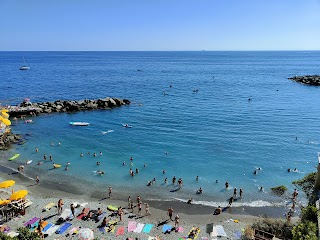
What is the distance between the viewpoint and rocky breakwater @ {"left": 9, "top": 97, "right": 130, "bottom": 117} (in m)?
59.5

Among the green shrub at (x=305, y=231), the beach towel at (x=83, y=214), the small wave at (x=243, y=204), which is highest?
the green shrub at (x=305, y=231)

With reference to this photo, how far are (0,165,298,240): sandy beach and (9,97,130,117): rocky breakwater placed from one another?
107 feet

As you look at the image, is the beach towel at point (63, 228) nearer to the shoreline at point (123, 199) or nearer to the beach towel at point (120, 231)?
the beach towel at point (120, 231)

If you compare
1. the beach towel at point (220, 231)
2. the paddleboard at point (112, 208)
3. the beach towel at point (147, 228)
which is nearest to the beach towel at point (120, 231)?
the beach towel at point (147, 228)

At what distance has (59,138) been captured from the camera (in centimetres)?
4612

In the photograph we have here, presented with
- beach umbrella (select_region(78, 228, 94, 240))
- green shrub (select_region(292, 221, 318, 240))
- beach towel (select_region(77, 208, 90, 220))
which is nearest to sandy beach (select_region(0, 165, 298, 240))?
beach towel (select_region(77, 208, 90, 220))

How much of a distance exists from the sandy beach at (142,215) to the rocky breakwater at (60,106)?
3266 cm

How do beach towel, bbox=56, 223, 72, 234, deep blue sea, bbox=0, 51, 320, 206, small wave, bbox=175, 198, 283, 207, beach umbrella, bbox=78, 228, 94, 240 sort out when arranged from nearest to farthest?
Answer: beach umbrella, bbox=78, 228, 94, 240 < beach towel, bbox=56, 223, 72, 234 < small wave, bbox=175, 198, 283, 207 < deep blue sea, bbox=0, 51, 320, 206

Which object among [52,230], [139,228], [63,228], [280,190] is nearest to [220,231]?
[139,228]

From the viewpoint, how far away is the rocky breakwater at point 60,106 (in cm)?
5950

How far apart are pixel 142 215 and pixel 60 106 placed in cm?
4553

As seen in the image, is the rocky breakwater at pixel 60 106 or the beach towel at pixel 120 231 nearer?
the beach towel at pixel 120 231

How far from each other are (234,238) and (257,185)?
10.7m

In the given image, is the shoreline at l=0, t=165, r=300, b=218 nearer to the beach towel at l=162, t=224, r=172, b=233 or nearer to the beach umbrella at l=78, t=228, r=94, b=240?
the beach towel at l=162, t=224, r=172, b=233
